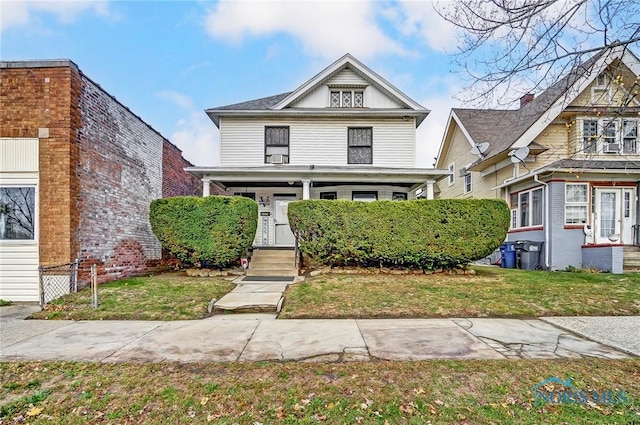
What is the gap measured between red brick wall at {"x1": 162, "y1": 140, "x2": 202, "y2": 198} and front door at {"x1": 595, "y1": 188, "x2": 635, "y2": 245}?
54.1ft

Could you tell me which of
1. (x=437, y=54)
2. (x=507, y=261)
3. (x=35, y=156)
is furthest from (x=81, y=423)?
(x=507, y=261)

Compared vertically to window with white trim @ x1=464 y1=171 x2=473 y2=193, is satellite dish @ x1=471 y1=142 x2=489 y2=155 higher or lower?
higher

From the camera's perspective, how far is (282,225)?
1367 centimetres

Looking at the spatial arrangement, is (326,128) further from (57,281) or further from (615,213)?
(615,213)

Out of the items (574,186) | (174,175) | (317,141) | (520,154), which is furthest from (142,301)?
(574,186)

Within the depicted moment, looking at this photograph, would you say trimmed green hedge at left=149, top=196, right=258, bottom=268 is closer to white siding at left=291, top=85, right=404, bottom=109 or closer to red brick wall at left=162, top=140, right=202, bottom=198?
red brick wall at left=162, top=140, right=202, bottom=198

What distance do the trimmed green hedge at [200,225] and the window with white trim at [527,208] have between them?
439 inches

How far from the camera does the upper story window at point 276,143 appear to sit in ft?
43.4

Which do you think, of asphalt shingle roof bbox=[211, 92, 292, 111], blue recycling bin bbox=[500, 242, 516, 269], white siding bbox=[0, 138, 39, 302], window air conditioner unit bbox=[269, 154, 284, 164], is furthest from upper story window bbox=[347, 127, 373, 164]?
white siding bbox=[0, 138, 39, 302]

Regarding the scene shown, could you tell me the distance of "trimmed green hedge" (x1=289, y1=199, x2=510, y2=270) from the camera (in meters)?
9.70

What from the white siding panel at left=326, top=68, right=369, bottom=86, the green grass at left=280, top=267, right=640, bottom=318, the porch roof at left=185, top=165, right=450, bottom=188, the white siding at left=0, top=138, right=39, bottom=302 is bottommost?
the green grass at left=280, top=267, right=640, bottom=318

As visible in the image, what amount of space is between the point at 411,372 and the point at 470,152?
1620 centimetres

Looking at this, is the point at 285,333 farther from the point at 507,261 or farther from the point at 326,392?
the point at 507,261

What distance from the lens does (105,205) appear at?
346 inches
